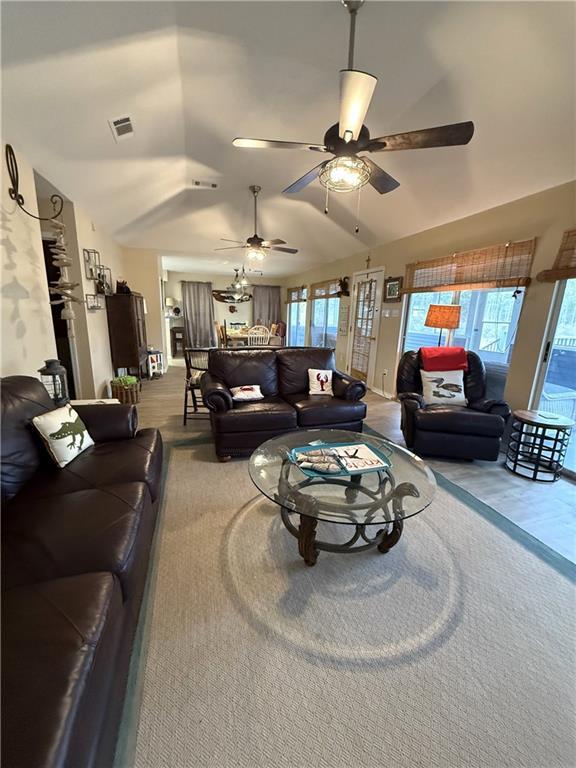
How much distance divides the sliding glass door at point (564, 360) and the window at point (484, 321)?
1.21 feet

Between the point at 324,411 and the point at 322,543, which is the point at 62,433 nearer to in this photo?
the point at 322,543

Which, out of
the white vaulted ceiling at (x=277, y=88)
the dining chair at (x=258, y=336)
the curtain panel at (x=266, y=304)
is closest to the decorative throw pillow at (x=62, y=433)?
the white vaulted ceiling at (x=277, y=88)

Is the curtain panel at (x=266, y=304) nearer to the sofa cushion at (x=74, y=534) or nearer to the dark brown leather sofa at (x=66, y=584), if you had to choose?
the dark brown leather sofa at (x=66, y=584)

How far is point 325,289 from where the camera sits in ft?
23.3


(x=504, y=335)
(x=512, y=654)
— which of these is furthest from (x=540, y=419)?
(x=512, y=654)

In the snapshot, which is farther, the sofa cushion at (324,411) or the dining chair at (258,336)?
the dining chair at (258,336)

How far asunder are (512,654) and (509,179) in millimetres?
3546

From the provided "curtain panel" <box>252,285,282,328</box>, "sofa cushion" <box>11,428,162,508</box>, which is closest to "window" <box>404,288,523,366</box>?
"sofa cushion" <box>11,428,162,508</box>

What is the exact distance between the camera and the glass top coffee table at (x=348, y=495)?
1.51 meters

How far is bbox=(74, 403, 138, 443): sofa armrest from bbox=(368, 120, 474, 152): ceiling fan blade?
228 centimetres

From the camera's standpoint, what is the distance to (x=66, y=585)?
1.00 meters

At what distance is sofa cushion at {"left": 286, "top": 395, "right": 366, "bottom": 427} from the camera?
297cm

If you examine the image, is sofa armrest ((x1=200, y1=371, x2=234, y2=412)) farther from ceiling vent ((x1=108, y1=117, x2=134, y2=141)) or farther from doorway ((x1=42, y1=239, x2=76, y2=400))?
ceiling vent ((x1=108, y1=117, x2=134, y2=141))

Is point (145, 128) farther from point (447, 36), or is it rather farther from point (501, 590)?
point (501, 590)
